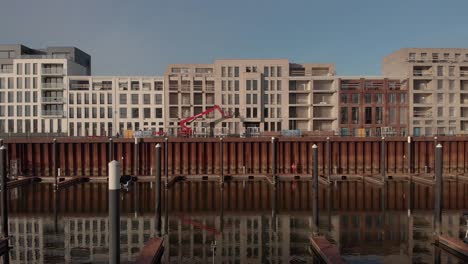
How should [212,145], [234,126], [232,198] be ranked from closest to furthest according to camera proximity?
1. [232,198]
2. [212,145]
3. [234,126]

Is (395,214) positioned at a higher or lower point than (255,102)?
lower

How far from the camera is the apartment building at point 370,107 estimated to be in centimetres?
7450

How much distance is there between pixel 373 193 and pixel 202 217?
16588 millimetres

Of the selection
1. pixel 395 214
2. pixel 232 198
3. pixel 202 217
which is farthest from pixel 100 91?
pixel 395 214

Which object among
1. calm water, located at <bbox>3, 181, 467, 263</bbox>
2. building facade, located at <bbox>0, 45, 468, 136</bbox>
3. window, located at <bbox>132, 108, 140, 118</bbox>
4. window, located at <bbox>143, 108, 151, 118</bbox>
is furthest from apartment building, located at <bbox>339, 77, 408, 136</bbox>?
calm water, located at <bbox>3, 181, 467, 263</bbox>

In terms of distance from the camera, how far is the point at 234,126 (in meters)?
72.9

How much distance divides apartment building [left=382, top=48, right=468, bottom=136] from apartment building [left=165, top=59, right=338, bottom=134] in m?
15.7

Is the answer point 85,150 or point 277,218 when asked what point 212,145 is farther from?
point 277,218

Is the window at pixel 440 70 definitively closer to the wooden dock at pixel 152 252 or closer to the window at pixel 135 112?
the window at pixel 135 112

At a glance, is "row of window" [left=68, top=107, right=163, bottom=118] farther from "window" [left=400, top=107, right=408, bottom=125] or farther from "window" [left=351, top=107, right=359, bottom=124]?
"window" [left=400, top=107, right=408, bottom=125]

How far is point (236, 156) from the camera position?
45.0 meters

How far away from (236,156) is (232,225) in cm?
2145

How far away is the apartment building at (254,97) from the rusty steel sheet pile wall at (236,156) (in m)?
25.8

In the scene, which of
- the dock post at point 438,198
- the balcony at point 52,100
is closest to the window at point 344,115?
the balcony at point 52,100
